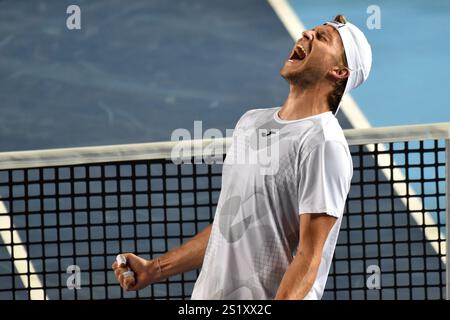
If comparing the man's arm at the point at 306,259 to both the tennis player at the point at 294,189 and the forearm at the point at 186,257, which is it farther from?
the forearm at the point at 186,257

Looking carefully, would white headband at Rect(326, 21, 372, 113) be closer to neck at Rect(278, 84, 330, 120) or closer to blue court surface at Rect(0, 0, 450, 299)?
neck at Rect(278, 84, 330, 120)

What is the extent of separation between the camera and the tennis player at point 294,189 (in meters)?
1.73

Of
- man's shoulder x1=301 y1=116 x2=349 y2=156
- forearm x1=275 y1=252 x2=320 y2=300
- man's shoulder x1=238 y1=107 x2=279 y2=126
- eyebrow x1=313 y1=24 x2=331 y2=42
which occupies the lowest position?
forearm x1=275 y1=252 x2=320 y2=300

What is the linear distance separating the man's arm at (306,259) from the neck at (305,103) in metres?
0.20

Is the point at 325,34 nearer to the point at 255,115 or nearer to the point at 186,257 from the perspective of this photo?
the point at 255,115

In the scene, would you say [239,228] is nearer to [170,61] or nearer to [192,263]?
[192,263]

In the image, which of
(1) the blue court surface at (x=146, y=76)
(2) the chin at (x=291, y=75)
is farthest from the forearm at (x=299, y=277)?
(1) the blue court surface at (x=146, y=76)

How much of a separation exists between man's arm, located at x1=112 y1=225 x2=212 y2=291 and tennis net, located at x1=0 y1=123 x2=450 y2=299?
4.4 inches

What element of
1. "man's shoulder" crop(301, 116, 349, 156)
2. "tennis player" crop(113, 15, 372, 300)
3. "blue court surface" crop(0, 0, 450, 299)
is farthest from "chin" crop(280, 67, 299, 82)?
"blue court surface" crop(0, 0, 450, 299)

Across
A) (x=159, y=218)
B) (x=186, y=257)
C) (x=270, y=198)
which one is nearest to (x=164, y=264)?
(x=186, y=257)

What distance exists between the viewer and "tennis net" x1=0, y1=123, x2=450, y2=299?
2178 millimetres

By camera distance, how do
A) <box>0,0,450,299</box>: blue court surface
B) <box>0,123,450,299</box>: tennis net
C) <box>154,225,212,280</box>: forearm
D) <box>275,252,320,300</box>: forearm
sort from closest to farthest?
<box>275,252,320,300</box>: forearm, <box>154,225,212,280</box>: forearm, <box>0,123,450,299</box>: tennis net, <box>0,0,450,299</box>: blue court surface

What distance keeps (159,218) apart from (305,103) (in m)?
3.68
